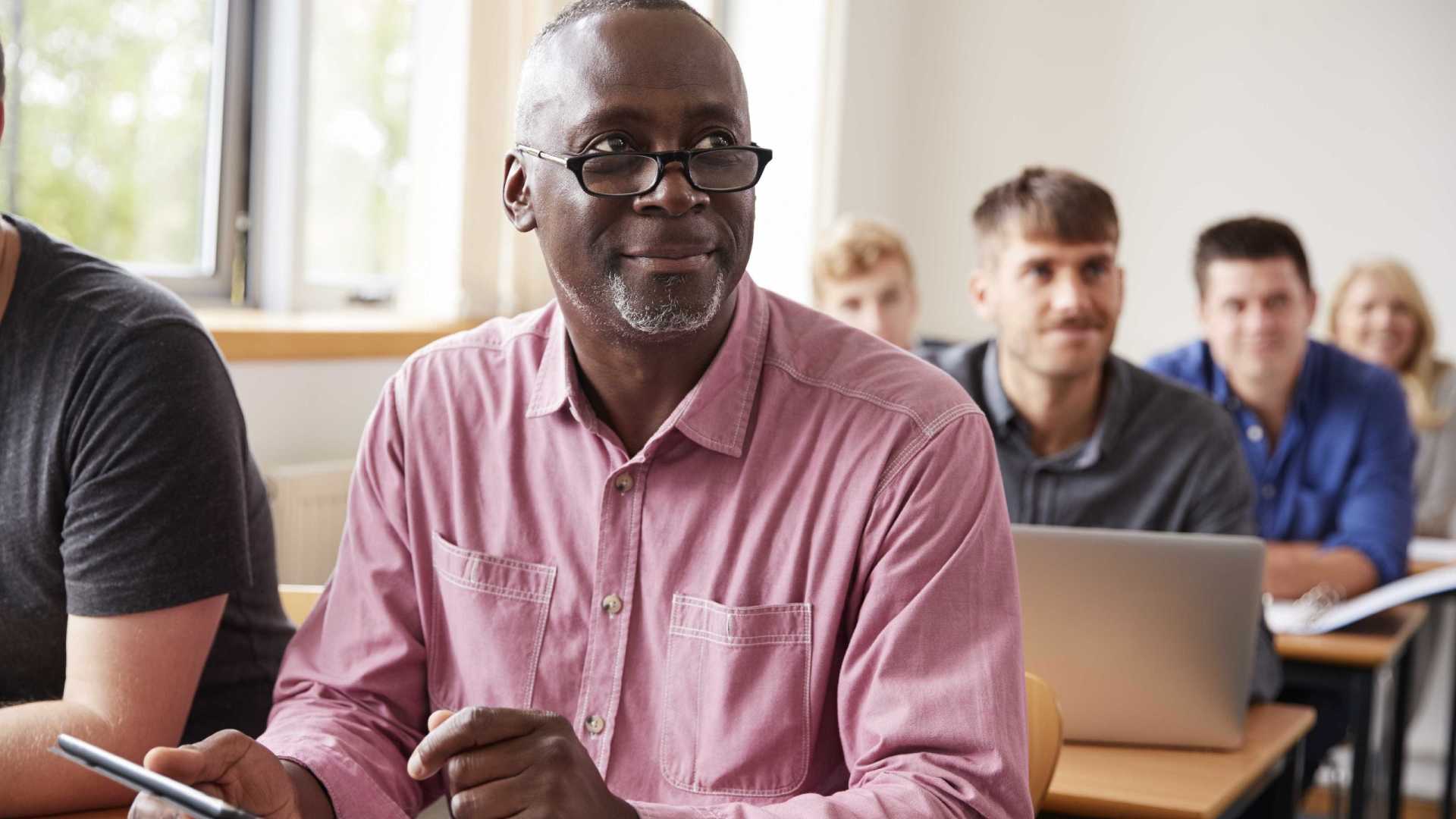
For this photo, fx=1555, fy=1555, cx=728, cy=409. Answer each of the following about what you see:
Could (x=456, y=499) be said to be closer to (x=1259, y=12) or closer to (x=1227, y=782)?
(x=1227, y=782)

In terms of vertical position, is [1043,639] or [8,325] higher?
[8,325]

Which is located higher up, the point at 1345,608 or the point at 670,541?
the point at 670,541

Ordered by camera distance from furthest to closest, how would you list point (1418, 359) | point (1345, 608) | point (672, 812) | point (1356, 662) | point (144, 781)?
point (1418, 359) < point (1345, 608) < point (1356, 662) < point (672, 812) < point (144, 781)

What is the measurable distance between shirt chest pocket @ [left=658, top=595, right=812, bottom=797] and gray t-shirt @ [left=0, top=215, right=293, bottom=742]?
0.49 meters

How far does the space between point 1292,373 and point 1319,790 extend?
1822 mm

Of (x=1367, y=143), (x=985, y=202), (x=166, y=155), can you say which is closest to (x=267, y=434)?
(x=166, y=155)

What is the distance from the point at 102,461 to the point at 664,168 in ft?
2.02

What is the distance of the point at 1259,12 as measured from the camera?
5555 mm

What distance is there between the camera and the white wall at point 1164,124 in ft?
17.4

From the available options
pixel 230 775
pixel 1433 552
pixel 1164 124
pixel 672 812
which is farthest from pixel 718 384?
pixel 1164 124

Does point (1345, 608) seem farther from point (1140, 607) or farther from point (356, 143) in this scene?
point (356, 143)

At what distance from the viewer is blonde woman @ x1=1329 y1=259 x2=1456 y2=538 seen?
4.70 m

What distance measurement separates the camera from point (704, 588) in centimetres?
136

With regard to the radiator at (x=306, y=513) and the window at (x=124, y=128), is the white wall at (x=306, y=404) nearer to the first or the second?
the radiator at (x=306, y=513)
